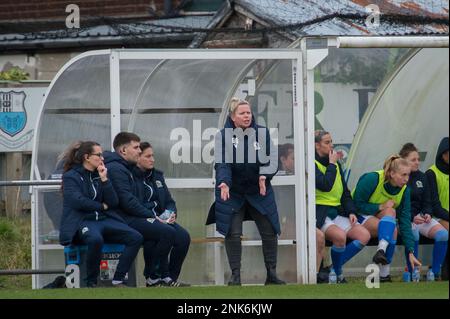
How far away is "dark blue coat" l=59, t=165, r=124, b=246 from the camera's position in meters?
13.0

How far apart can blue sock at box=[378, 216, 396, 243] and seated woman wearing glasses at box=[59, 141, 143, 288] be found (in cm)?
240

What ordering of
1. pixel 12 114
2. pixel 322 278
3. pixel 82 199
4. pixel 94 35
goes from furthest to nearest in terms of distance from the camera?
pixel 94 35 < pixel 12 114 < pixel 322 278 < pixel 82 199

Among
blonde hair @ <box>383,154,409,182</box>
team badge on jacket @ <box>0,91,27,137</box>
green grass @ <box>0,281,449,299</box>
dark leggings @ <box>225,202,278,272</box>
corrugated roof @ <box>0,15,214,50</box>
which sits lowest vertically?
green grass @ <box>0,281,449,299</box>

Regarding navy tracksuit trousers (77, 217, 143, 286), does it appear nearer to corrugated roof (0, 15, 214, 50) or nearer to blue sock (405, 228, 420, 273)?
blue sock (405, 228, 420, 273)

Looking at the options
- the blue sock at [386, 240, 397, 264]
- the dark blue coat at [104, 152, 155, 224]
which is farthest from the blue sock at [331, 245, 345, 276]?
the dark blue coat at [104, 152, 155, 224]

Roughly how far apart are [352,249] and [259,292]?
2.25m

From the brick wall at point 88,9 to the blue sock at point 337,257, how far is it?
398 inches

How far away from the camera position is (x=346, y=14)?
617 inches

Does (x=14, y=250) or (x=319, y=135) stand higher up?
(x=319, y=135)

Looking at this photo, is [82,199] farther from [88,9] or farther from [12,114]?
[88,9]

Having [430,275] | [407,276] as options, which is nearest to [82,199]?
[407,276]
